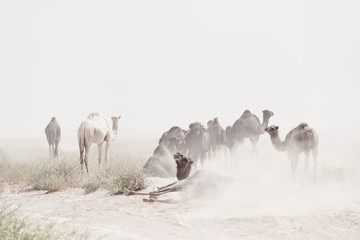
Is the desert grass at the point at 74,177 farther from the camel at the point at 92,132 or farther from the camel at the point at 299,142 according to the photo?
the camel at the point at 299,142

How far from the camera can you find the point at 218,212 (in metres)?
8.14

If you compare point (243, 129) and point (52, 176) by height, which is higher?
point (243, 129)

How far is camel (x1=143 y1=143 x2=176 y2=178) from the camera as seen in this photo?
44.3 ft

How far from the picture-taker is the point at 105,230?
6.17 m

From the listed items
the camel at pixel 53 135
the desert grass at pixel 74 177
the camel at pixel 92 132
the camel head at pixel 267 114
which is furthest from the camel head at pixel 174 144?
the camel at pixel 53 135

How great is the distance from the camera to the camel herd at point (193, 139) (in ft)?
36.4

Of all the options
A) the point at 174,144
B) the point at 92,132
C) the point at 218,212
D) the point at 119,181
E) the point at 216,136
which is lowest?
the point at 218,212

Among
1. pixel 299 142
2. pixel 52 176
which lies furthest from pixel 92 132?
pixel 299 142

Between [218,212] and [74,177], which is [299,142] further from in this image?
[74,177]

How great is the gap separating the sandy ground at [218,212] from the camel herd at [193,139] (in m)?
1.14

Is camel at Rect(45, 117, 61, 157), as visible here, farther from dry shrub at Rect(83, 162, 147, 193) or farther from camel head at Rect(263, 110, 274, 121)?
camel head at Rect(263, 110, 274, 121)

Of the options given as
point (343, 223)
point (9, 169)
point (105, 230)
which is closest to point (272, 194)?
point (343, 223)

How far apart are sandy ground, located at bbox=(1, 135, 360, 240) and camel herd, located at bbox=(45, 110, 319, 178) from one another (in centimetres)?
114

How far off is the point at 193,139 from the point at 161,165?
2.54 m
